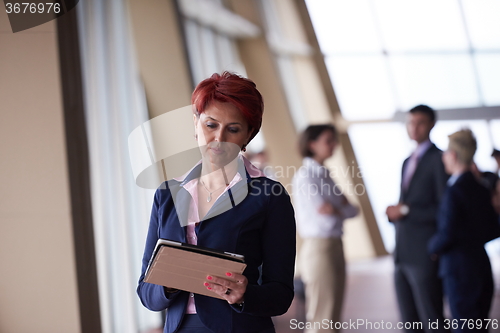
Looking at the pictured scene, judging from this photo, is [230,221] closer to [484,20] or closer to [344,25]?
[344,25]

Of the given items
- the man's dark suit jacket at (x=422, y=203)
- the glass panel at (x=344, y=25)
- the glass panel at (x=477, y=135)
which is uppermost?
the glass panel at (x=344, y=25)

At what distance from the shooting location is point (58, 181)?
2.76 metres

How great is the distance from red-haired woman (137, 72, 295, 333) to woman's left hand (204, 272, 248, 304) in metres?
0.05

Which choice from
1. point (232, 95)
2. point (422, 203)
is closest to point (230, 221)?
point (232, 95)

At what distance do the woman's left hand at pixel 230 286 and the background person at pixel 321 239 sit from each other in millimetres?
2199

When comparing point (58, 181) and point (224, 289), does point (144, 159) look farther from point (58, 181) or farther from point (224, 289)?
point (58, 181)

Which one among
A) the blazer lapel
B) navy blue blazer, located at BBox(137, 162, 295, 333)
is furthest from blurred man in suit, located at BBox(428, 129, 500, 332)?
navy blue blazer, located at BBox(137, 162, 295, 333)

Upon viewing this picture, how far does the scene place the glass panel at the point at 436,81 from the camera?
4.17 meters

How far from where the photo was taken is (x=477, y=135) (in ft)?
12.6

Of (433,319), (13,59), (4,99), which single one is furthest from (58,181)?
(433,319)

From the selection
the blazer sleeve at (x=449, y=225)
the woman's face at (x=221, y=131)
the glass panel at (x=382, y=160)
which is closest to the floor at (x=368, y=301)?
the glass panel at (x=382, y=160)

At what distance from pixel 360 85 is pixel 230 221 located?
12.4 feet

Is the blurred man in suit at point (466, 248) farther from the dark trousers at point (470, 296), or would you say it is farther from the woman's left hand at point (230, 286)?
the woman's left hand at point (230, 286)

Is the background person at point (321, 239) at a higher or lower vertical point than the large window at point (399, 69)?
lower
